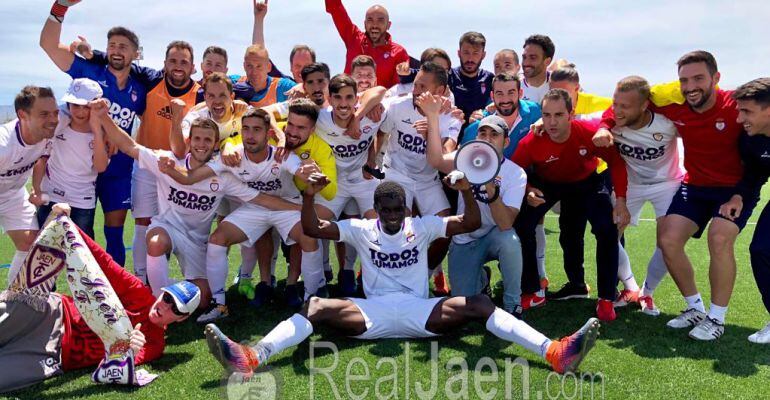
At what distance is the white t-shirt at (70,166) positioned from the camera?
17.9 feet

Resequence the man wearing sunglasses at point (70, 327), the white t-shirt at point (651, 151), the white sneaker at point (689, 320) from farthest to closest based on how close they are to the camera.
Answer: the white t-shirt at point (651, 151)
the white sneaker at point (689, 320)
the man wearing sunglasses at point (70, 327)

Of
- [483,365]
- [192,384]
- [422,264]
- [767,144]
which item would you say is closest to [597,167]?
[767,144]

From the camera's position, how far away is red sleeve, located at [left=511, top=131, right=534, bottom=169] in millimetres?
5152

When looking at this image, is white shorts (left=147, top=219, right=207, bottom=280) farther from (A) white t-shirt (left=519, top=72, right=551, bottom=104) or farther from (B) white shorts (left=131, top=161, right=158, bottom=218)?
(A) white t-shirt (left=519, top=72, right=551, bottom=104)

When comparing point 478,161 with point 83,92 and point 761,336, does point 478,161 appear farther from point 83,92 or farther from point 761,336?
point 83,92

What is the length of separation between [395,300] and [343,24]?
412 cm

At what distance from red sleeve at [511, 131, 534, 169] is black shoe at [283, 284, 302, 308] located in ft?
7.38

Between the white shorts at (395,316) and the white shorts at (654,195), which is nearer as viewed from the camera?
the white shorts at (395,316)

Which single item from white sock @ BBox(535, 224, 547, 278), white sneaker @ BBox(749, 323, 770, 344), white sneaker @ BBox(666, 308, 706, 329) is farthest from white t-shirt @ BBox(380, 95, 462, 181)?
white sneaker @ BBox(749, 323, 770, 344)

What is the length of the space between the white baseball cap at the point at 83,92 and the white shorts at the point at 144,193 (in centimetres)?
79

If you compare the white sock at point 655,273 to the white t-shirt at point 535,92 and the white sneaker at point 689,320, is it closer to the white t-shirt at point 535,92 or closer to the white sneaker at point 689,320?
the white sneaker at point 689,320

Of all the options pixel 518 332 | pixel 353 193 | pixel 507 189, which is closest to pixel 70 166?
pixel 353 193

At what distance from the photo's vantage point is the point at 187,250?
5219 millimetres

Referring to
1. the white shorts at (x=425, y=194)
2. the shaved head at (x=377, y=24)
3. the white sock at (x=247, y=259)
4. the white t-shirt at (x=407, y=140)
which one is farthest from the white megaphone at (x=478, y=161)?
the shaved head at (x=377, y=24)
